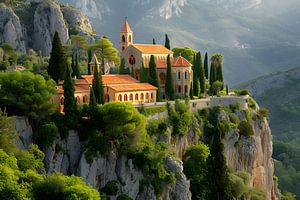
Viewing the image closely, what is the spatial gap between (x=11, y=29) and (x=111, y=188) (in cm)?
7489

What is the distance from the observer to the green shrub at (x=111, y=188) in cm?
5527

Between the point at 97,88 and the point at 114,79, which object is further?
the point at 114,79

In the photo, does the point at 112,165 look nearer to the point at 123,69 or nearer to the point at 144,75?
the point at 144,75

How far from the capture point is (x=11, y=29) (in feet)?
391

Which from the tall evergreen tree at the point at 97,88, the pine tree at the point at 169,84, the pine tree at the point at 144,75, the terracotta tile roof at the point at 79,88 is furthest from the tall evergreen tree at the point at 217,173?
the pine tree at the point at 144,75

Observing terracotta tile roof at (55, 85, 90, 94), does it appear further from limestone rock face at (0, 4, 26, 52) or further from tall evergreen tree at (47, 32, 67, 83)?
limestone rock face at (0, 4, 26, 52)

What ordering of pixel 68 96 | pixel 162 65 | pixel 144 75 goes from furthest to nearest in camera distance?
pixel 162 65
pixel 144 75
pixel 68 96

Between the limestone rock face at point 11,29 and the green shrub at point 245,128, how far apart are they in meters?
64.1

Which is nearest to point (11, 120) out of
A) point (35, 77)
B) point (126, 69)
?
point (35, 77)

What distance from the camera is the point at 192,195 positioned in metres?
63.2

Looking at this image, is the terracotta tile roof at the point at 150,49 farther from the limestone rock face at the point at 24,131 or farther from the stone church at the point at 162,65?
the limestone rock face at the point at 24,131

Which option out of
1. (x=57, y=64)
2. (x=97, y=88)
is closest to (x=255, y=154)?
(x=97, y=88)

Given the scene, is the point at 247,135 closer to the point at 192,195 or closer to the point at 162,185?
the point at 192,195

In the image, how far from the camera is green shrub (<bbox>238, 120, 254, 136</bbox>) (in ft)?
250
